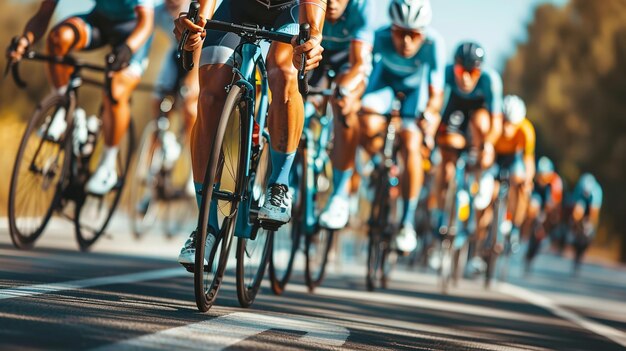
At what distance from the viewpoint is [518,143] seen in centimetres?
1852

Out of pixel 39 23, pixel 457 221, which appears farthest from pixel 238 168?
pixel 457 221

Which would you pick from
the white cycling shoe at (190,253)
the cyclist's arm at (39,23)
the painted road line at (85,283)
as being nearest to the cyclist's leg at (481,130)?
the painted road line at (85,283)

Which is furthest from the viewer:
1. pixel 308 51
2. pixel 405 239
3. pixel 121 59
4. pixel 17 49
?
pixel 405 239

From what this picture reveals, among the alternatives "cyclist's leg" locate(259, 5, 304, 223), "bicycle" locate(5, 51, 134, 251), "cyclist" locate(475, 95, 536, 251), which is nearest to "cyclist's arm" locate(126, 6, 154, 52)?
"bicycle" locate(5, 51, 134, 251)

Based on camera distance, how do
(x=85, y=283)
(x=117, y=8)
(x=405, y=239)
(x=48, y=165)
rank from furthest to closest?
(x=405, y=239) → (x=117, y=8) → (x=48, y=165) → (x=85, y=283)

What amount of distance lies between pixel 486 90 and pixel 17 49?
6723mm

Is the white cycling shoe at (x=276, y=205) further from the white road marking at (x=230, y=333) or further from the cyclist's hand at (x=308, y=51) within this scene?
the cyclist's hand at (x=308, y=51)

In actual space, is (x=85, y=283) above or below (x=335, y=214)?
below

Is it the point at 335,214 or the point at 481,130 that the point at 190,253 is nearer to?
the point at 335,214

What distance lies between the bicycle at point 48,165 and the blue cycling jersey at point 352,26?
1.80 metres

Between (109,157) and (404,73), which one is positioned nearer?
(109,157)

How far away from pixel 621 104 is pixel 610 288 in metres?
25.5

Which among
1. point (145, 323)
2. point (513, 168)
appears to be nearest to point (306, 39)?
point (145, 323)

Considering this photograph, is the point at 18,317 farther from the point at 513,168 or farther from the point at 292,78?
the point at 513,168
